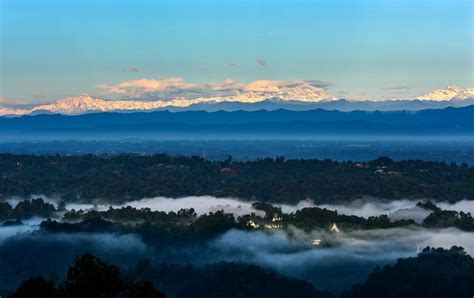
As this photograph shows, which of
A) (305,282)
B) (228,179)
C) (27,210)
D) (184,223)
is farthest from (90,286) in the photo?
(228,179)

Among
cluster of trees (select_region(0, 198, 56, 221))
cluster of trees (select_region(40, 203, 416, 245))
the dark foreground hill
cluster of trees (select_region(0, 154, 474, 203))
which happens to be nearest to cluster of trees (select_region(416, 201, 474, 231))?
cluster of trees (select_region(40, 203, 416, 245))

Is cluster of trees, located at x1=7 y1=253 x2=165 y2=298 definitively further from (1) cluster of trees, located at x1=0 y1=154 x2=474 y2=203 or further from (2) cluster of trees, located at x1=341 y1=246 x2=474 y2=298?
(1) cluster of trees, located at x1=0 y1=154 x2=474 y2=203

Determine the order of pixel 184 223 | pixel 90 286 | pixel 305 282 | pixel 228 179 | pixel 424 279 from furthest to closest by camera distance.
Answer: pixel 228 179
pixel 184 223
pixel 305 282
pixel 424 279
pixel 90 286

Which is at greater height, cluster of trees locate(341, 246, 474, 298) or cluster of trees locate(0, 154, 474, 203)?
cluster of trees locate(0, 154, 474, 203)

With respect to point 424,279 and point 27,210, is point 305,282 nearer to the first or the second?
point 424,279

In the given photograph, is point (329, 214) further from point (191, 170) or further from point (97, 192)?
point (191, 170)

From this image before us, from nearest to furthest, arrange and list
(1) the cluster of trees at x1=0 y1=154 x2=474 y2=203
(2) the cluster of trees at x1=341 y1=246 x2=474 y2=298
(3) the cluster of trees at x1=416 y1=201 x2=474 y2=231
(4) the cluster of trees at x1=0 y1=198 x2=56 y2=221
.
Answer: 1. (2) the cluster of trees at x1=341 y1=246 x2=474 y2=298
2. (3) the cluster of trees at x1=416 y1=201 x2=474 y2=231
3. (4) the cluster of trees at x1=0 y1=198 x2=56 y2=221
4. (1) the cluster of trees at x1=0 y1=154 x2=474 y2=203

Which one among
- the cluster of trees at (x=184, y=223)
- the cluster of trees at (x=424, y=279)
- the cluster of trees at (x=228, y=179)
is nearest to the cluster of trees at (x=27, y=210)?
the cluster of trees at (x=184, y=223)

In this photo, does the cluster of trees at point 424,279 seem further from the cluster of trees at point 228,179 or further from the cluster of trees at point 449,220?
the cluster of trees at point 228,179
